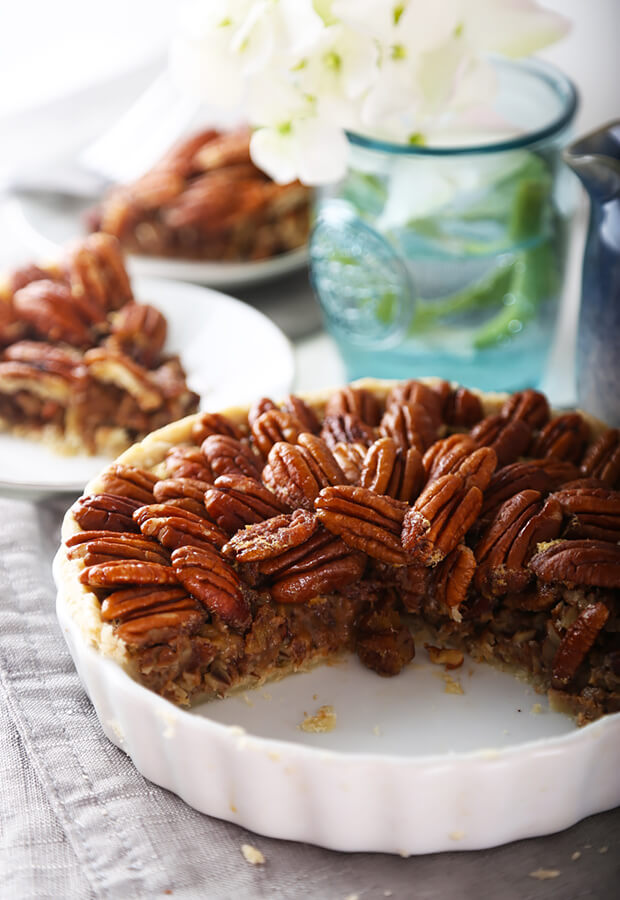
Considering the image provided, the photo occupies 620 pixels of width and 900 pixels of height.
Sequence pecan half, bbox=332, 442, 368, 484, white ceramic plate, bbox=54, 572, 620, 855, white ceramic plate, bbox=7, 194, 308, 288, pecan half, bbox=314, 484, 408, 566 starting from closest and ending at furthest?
white ceramic plate, bbox=54, 572, 620, 855 < pecan half, bbox=314, 484, 408, 566 < pecan half, bbox=332, 442, 368, 484 < white ceramic plate, bbox=7, 194, 308, 288

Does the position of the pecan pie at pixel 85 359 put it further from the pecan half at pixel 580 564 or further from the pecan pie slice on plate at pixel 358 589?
the pecan half at pixel 580 564

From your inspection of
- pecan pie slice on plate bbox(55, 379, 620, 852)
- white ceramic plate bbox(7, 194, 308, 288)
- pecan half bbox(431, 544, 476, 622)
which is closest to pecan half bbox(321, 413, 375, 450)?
pecan pie slice on plate bbox(55, 379, 620, 852)

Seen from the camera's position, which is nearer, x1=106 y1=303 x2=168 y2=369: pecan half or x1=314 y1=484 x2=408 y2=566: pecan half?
x1=314 y1=484 x2=408 y2=566: pecan half

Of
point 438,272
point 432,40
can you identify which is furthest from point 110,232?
point 432,40

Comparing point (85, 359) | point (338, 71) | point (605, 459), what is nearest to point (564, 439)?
point (605, 459)

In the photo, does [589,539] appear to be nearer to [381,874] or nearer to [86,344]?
[381,874]

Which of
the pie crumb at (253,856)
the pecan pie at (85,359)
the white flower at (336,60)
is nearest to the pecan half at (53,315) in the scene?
the pecan pie at (85,359)

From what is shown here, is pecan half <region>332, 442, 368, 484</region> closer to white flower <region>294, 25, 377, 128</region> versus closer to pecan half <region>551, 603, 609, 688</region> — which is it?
pecan half <region>551, 603, 609, 688</region>
